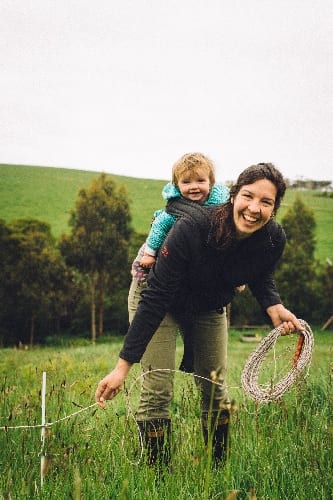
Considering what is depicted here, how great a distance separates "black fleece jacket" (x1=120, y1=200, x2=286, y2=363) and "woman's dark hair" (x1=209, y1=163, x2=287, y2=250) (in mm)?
65

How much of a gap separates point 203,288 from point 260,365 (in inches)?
26.6

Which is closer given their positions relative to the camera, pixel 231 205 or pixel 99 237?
pixel 231 205

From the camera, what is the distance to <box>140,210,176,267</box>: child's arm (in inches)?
136

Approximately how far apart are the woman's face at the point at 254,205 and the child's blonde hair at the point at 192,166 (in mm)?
1099

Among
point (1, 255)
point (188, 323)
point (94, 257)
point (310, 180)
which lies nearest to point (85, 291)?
point (94, 257)

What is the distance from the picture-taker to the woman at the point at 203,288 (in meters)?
2.69

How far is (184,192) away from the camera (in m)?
3.84

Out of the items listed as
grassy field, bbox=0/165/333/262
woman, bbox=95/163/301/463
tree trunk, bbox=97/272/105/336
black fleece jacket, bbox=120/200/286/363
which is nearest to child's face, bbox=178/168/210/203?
woman, bbox=95/163/301/463

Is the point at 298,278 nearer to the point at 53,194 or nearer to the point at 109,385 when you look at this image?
the point at 53,194

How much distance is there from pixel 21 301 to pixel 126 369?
993 inches

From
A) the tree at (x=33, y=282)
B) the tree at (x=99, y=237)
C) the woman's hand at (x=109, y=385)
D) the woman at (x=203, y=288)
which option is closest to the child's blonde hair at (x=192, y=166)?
the woman at (x=203, y=288)

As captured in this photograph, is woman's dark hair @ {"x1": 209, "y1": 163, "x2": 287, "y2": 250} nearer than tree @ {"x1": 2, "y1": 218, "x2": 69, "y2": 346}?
Yes

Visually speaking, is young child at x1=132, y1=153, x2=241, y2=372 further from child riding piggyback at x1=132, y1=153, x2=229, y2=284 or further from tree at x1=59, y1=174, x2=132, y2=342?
tree at x1=59, y1=174, x2=132, y2=342

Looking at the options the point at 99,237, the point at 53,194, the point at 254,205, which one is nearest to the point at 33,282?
the point at 99,237
